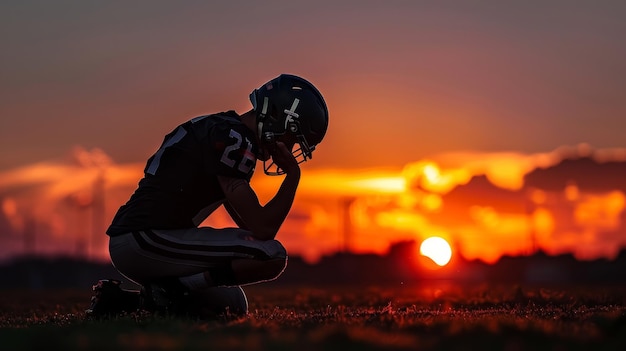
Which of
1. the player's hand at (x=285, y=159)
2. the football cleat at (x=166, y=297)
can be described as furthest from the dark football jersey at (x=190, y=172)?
the football cleat at (x=166, y=297)

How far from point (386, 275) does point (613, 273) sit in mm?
22269

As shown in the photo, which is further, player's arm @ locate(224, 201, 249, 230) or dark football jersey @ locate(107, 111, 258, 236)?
player's arm @ locate(224, 201, 249, 230)

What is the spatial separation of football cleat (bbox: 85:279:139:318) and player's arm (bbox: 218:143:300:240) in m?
1.56

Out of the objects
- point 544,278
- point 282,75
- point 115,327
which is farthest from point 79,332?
point 544,278

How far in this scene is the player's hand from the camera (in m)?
10.1

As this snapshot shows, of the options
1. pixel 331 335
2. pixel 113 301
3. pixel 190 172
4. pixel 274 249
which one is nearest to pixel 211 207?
pixel 190 172

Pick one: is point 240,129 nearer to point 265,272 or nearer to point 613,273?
point 265,272

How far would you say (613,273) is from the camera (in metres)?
109

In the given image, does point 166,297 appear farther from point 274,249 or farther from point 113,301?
point 274,249

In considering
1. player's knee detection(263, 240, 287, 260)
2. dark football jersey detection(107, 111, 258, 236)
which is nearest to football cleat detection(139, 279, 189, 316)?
dark football jersey detection(107, 111, 258, 236)

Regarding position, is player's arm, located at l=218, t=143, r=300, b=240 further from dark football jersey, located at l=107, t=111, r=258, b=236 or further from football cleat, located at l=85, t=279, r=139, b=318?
football cleat, located at l=85, t=279, r=139, b=318

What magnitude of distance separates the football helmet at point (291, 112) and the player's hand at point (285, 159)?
103mm

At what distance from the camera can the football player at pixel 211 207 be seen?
980 centimetres

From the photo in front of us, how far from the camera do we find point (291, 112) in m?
10.3
